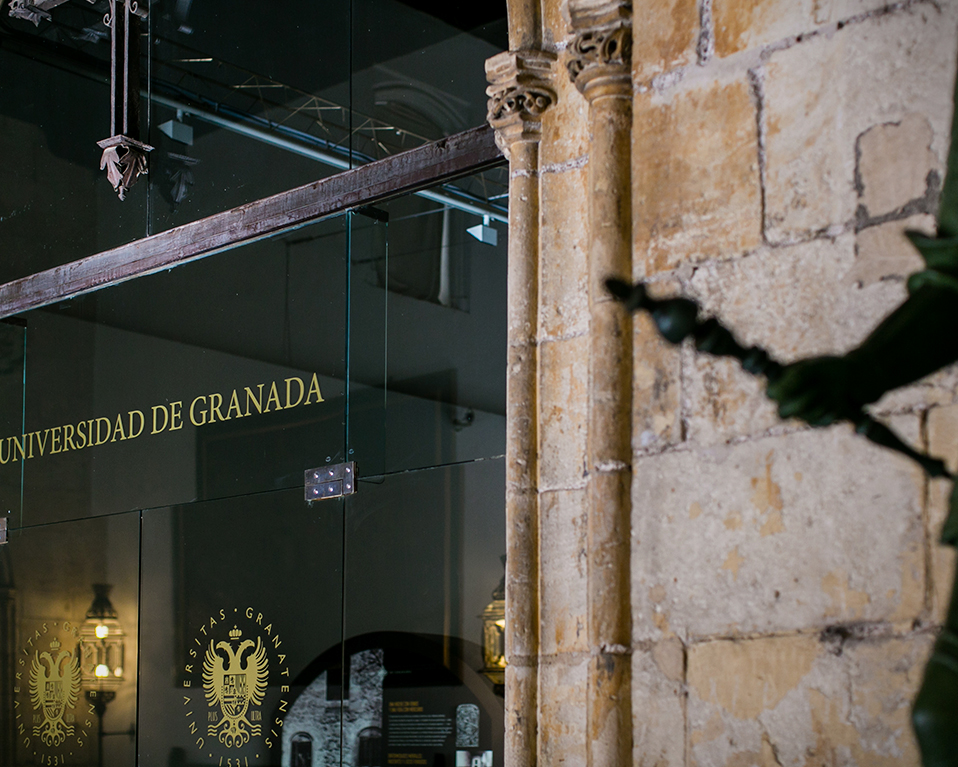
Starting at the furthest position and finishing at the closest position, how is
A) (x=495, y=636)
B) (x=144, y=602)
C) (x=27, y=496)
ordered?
(x=27, y=496) < (x=144, y=602) < (x=495, y=636)

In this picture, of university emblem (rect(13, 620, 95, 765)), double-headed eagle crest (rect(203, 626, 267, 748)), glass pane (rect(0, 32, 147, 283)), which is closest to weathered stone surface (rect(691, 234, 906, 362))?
double-headed eagle crest (rect(203, 626, 267, 748))

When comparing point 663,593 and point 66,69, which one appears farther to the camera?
point 66,69

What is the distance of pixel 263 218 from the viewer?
3955mm

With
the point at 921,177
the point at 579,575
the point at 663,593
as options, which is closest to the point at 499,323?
the point at 579,575

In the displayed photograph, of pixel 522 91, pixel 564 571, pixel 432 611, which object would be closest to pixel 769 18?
pixel 522 91

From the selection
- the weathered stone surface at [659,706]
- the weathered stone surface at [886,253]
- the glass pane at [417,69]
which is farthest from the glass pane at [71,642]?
the weathered stone surface at [886,253]

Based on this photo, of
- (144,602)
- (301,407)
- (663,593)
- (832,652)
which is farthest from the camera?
(144,602)

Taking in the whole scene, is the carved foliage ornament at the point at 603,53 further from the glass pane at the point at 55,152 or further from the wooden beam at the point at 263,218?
the glass pane at the point at 55,152

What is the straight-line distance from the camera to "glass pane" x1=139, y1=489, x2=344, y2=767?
11.6ft

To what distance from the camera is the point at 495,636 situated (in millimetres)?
3205

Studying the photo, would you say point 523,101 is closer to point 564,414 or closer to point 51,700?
point 564,414

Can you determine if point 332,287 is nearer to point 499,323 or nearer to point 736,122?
point 499,323

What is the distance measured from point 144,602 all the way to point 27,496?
901 mm

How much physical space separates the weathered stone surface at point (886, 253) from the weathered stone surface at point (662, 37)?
54 centimetres
